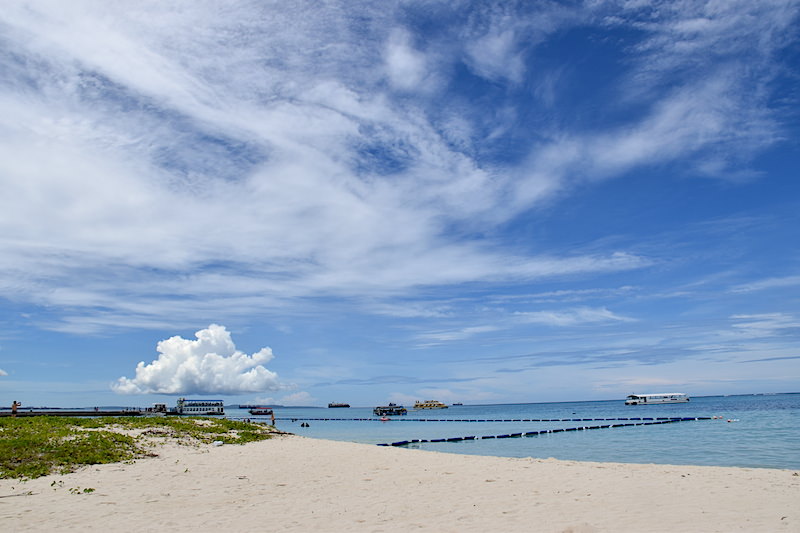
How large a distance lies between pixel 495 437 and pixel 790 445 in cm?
2323

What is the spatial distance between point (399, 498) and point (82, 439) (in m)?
16.6

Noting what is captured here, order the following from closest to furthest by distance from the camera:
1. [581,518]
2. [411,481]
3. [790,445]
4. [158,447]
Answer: [581,518] < [411,481] < [158,447] < [790,445]

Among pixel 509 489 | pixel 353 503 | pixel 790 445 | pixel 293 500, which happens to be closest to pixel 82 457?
pixel 293 500

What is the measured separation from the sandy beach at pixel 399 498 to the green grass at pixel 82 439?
1078mm

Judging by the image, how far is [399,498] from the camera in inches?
576

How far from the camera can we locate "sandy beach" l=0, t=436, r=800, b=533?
11586 mm

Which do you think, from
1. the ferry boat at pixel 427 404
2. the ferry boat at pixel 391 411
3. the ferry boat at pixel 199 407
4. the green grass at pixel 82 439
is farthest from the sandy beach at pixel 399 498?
the ferry boat at pixel 427 404

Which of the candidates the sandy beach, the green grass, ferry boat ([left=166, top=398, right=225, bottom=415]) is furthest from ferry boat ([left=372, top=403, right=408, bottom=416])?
the sandy beach

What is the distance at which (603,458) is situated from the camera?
3139 cm

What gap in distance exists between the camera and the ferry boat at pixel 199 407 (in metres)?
108

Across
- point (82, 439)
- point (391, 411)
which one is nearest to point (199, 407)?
point (391, 411)

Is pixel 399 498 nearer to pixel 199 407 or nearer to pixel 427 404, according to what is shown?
pixel 199 407

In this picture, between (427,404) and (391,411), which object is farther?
(427,404)

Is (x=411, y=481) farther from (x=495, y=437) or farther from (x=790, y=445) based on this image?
(x=495, y=437)
